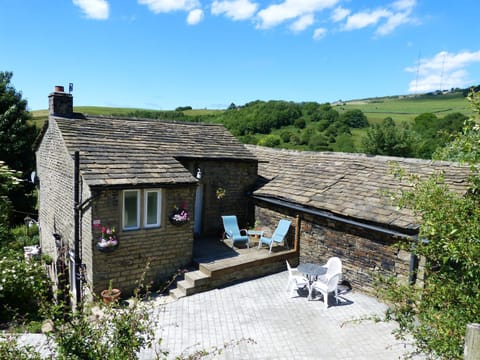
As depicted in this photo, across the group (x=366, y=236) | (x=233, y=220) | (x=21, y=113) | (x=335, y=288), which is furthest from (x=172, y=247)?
(x=21, y=113)

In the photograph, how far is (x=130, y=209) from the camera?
10797 mm

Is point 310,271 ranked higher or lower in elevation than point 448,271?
lower

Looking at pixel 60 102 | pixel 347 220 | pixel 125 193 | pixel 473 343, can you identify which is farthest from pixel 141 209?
pixel 473 343

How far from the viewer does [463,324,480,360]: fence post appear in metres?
2.57

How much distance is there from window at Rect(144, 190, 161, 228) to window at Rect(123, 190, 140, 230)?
1.11 feet

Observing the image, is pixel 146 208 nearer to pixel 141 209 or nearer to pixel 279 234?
pixel 141 209

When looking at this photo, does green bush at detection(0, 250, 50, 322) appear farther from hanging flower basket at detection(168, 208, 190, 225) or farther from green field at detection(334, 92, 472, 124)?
green field at detection(334, 92, 472, 124)

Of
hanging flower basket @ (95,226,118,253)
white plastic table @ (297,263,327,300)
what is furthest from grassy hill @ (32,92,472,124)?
white plastic table @ (297,263,327,300)

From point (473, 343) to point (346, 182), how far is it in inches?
438

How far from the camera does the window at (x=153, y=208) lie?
11.1 meters

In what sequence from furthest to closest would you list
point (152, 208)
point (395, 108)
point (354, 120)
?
point (395, 108) → point (354, 120) → point (152, 208)

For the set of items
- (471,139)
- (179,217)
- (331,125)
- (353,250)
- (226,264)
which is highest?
(331,125)

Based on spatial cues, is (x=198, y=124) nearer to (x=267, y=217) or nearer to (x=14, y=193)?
(x=267, y=217)

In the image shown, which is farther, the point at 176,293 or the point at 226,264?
the point at 226,264
